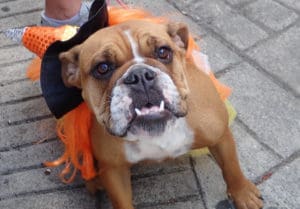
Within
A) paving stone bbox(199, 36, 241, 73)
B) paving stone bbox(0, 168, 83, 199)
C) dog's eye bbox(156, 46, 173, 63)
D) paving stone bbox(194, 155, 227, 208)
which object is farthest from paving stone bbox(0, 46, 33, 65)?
dog's eye bbox(156, 46, 173, 63)

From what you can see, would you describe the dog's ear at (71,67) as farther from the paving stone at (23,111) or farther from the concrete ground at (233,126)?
the paving stone at (23,111)

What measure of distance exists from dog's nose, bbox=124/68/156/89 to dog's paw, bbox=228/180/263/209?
733 mm

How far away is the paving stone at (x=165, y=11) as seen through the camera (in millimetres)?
3465

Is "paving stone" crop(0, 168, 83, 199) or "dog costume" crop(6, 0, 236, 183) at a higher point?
"dog costume" crop(6, 0, 236, 183)

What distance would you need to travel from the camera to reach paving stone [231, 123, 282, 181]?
103 inches

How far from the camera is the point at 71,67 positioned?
2.34 m

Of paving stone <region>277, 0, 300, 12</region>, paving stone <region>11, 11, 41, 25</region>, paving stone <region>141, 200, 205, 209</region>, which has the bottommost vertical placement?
paving stone <region>11, 11, 41, 25</region>

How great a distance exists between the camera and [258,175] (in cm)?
259

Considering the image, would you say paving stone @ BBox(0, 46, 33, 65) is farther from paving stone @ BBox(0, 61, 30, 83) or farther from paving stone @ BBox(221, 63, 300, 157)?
paving stone @ BBox(221, 63, 300, 157)

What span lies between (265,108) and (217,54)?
53 centimetres

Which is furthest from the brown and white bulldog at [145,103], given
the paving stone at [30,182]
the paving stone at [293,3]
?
the paving stone at [293,3]

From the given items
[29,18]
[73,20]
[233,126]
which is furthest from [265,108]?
[29,18]

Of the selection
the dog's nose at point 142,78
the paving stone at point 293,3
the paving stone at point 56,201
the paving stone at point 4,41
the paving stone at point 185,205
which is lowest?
the paving stone at point 4,41

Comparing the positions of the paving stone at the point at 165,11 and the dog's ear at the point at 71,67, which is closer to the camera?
the dog's ear at the point at 71,67
